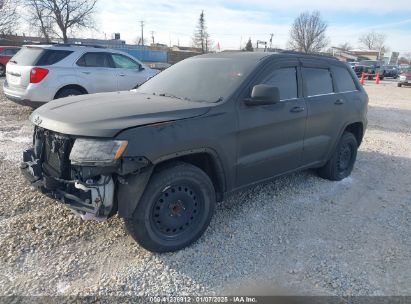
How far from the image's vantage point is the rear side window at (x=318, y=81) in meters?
4.43

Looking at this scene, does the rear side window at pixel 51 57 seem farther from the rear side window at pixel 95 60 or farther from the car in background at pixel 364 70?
the car in background at pixel 364 70

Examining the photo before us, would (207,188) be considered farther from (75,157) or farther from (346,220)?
(346,220)

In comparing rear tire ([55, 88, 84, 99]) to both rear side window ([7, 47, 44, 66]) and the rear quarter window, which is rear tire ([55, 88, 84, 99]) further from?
rear side window ([7, 47, 44, 66])

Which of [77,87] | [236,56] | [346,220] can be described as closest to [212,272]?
[346,220]

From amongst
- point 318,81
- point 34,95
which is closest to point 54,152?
point 318,81

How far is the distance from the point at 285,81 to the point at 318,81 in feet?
2.55

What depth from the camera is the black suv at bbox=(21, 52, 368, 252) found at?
2777mm

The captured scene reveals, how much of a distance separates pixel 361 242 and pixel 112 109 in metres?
2.78

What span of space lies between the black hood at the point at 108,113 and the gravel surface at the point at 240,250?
1.11 metres

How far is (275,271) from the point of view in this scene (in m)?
3.07

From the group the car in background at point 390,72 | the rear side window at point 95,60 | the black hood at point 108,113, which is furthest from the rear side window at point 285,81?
the car in background at point 390,72

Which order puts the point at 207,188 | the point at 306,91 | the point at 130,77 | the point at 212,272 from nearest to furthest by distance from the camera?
the point at 212,272 → the point at 207,188 → the point at 306,91 → the point at 130,77

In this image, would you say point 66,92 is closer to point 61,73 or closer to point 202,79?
point 61,73

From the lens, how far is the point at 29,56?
801cm
